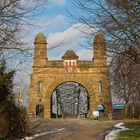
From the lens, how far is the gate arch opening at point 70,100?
78431 millimetres

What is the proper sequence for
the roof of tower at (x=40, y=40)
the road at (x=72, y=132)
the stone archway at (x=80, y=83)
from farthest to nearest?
the stone archway at (x=80, y=83)
the roof of tower at (x=40, y=40)
the road at (x=72, y=132)

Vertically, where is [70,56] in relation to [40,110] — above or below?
above

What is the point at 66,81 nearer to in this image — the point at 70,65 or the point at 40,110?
the point at 70,65

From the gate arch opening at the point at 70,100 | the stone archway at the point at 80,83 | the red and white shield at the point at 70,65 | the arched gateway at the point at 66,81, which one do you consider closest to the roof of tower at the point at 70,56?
the arched gateway at the point at 66,81

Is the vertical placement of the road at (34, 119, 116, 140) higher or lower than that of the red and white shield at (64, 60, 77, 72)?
lower

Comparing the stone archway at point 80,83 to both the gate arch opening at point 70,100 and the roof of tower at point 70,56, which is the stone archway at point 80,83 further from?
the roof of tower at point 70,56

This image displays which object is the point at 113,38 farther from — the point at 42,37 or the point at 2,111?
the point at 42,37

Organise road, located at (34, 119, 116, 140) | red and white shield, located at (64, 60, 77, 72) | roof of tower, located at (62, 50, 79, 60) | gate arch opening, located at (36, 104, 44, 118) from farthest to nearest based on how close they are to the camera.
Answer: roof of tower, located at (62, 50, 79, 60)
gate arch opening, located at (36, 104, 44, 118)
red and white shield, located at (64, 60, 77, 72)
road, located at (34, 119, 116, 140)

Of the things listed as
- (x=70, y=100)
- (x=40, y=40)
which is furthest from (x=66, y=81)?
(x=40, y=40)

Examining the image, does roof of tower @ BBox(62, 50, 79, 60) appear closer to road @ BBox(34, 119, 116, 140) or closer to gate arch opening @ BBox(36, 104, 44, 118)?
gate arch opening @ BBox(36, 104, 44, 118)

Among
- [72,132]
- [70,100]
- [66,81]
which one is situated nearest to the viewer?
[72,132]

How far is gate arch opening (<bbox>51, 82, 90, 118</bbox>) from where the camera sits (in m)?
78.4

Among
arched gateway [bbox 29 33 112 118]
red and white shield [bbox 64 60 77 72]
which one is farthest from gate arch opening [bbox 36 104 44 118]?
red and white shield [bbox 64 60 77 72]

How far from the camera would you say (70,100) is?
8150 centimetres
